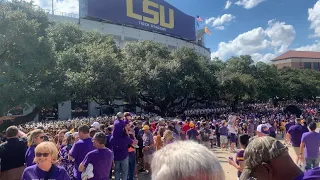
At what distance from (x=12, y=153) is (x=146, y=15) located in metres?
45.8

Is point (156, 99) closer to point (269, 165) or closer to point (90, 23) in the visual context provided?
point (90, 23)

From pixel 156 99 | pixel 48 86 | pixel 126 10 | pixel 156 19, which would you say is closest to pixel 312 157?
pixel 48 86

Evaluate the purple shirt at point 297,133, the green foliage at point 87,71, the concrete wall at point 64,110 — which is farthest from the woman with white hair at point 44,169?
the concrete wall at point 64,110

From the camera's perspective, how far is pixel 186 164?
4.65 feet

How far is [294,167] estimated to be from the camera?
1958mm

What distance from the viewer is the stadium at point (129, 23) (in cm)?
3170

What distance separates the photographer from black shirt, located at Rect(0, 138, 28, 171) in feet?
15.9

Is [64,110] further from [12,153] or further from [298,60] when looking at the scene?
[298,60]

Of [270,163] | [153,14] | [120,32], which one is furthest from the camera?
[153,14]

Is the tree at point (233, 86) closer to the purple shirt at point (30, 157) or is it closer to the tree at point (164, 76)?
the tree at point (164, 76)

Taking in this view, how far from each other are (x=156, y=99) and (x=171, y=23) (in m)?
27.6

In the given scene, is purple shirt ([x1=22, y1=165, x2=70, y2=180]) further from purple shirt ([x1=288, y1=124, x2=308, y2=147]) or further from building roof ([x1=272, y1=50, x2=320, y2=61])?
building roof ([x1=272, y1=50, x2=320, y2=61])

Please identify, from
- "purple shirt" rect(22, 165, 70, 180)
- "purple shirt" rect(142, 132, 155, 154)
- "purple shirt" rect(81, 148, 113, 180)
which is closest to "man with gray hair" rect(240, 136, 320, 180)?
"purple shirt" rect(22, 165, 70, 180)

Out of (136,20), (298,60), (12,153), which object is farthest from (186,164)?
(298,60)
